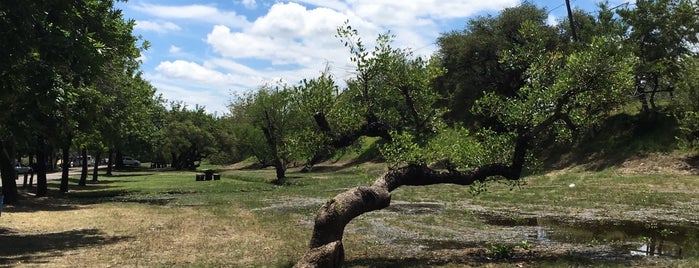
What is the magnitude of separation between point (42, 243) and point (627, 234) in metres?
17.5

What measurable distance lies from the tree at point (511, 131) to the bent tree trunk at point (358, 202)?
0.02m

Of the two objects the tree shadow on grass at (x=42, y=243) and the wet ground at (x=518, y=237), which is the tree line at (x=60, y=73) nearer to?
the tree shadow on grass at (x=42, y=243)

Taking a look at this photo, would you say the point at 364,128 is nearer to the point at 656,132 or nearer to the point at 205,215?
the point at 205,215

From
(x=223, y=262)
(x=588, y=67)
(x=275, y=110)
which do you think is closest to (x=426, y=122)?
(x=588, y=67)

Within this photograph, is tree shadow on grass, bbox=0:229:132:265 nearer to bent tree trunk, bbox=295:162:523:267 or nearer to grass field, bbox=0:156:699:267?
grass field, bbox=0:156:699:267

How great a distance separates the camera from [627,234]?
51.0 feet

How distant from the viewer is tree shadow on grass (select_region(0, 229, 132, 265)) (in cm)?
1308

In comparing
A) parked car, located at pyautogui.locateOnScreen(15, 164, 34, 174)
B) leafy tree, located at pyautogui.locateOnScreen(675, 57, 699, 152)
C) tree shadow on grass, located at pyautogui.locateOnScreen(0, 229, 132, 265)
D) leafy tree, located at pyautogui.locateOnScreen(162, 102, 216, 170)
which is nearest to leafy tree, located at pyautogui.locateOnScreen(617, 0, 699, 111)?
leafy tree, located at pyautogui.locateOnScreen(675, 57, 699, 152)

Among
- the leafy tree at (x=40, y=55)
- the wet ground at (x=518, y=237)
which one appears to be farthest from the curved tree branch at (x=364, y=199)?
the leafy tree at (x=40, y=55)

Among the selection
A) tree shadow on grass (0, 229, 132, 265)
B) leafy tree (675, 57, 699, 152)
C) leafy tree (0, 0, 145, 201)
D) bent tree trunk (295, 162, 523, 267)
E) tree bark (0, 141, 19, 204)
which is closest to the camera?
bent tree trunk (295, 162, 523, 267)

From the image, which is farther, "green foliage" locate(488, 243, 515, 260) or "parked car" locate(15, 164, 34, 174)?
"parked car" locate(15, 164, 34, 174)

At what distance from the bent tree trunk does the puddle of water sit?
11.5 feet

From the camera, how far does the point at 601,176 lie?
35281 mm

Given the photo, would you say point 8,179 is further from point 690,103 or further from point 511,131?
point 690,103
